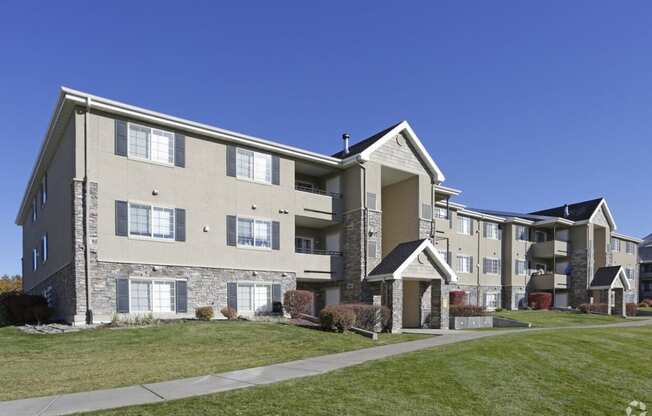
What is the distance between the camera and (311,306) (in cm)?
2517

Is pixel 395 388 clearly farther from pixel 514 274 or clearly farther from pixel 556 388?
pixel 514 274

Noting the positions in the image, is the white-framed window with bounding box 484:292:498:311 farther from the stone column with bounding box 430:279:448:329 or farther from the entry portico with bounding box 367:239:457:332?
the stone column with bounding box 430:279:448:329

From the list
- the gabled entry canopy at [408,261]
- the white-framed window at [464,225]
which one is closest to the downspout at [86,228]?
the gabled entry canopy at [408,261]

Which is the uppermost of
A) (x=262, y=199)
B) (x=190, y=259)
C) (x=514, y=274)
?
(x=262, y=199)

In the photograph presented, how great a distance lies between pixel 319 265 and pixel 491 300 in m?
24.1

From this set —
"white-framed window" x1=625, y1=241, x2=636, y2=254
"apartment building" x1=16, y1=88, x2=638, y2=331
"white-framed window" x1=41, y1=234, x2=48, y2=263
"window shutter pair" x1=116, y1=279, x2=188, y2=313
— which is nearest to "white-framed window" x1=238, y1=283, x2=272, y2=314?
"apartment building" x1=16, y1=88, x2=638, y2=331

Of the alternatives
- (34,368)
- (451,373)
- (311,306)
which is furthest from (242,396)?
(311,306)

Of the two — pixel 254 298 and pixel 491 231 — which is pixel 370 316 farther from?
pixel 491 231

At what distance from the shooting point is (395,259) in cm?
2536

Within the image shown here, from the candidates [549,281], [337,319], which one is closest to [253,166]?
[337,319]

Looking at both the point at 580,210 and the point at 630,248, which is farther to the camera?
the point at 630,248

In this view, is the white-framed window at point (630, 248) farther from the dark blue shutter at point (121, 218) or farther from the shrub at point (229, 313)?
the dark blue shutter at point (121, 218)

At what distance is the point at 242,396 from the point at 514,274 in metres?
41.6

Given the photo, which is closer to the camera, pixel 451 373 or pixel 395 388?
pixel 395 388
